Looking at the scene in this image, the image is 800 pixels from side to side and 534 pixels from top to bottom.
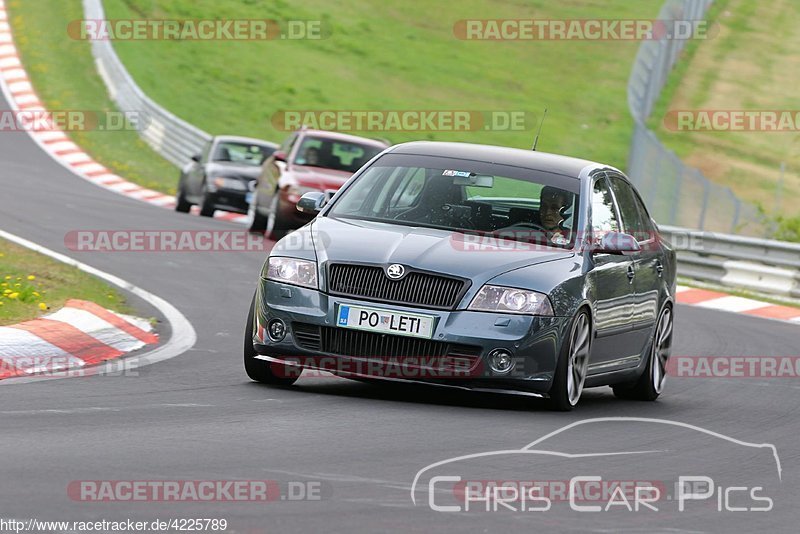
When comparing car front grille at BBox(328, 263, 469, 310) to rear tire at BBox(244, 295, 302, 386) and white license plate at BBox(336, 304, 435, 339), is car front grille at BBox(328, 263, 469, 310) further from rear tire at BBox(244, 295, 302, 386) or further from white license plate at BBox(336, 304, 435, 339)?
rear tire at BBox(244, 295, 302, 386)

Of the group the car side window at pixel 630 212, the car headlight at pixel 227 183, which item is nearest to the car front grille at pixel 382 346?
the car side window at pixel 630 212

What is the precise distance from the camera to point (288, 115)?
4259 cm

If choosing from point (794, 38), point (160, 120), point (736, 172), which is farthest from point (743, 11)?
point (160, 120)

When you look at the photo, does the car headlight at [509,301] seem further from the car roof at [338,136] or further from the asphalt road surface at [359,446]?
the car roof at [338,136]

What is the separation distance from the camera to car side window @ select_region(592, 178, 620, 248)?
10094 millimetres

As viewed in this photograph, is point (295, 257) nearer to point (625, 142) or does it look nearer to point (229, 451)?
point (229, 451)

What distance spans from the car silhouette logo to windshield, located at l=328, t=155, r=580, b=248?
860 mm

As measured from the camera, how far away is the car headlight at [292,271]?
29.5ft

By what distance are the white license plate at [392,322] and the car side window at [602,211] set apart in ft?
5.23

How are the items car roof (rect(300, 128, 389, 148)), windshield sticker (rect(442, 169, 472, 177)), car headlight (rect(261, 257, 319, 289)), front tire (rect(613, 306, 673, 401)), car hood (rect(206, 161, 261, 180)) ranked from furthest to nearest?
car hood (rect(206, 161, 261, 180))
car roof (rect(300, 128, 389, 148))
front tire (rect(613, 306, 673, 401))
windshield sticker (rect(442, 169, 472, 177))
car headlight (rect(261, 257, 319, 289))

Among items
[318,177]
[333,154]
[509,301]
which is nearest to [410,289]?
[509,301]

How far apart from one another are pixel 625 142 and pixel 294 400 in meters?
35.1

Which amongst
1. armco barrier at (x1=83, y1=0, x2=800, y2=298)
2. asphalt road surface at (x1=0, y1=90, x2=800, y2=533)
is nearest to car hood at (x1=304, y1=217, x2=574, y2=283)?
asphalt road surface at (x1=0, y1=90, x2=800, y2=533)

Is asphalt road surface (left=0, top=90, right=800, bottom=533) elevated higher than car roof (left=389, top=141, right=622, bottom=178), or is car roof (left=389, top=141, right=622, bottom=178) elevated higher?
car roof (left=389, top=141, right=622, bottom=178)
